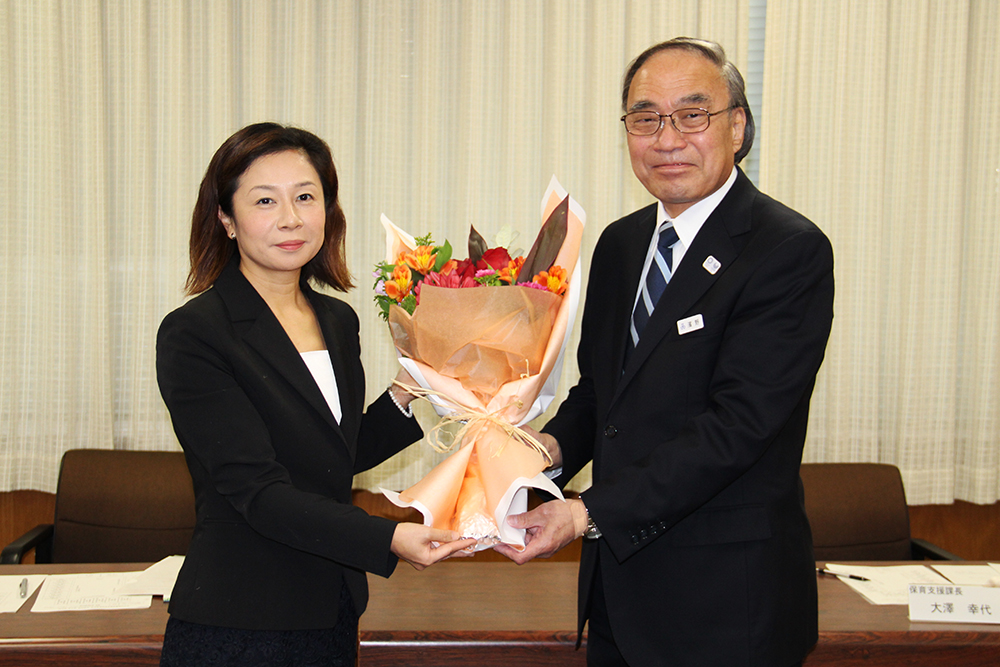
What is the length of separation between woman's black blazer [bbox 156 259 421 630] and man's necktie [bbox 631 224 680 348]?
0.69 meters

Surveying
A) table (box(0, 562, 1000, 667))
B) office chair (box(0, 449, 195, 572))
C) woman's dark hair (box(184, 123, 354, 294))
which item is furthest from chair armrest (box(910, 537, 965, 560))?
office chair (box(0, 449, 195, 572))

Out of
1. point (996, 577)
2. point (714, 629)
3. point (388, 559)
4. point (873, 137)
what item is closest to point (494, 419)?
point (388, 559)

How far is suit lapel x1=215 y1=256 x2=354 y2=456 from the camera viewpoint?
1.59 metres

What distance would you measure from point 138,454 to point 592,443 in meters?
1.85

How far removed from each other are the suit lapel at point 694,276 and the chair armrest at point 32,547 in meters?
2.15

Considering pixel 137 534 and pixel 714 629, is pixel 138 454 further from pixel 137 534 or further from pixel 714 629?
pixel 714 629

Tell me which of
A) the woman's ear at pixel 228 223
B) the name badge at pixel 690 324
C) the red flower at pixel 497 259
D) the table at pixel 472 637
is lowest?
the table at pixel 472 637

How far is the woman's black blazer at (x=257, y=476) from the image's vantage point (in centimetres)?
149

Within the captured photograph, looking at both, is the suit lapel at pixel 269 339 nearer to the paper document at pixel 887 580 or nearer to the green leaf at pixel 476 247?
the green leaf at pixel 476 247

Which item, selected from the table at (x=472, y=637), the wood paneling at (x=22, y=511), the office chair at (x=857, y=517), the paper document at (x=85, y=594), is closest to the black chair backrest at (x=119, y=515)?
the paper document at (x=85, y=594)

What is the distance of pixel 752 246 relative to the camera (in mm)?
1623

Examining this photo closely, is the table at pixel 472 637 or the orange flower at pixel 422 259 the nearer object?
the orange flower at pixel 422 259

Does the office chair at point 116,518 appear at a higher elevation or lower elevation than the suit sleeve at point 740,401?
lower

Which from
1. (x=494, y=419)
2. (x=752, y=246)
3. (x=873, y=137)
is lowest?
(x=494, y=419)
